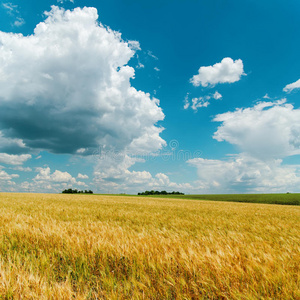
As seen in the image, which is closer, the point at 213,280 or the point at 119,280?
the point at 213,280

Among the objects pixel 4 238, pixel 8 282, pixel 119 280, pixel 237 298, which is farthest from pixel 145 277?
pixel 4 238

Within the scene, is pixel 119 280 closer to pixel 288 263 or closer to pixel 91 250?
pixel 91 250

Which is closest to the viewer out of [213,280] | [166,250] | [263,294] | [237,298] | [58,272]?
[237,298]

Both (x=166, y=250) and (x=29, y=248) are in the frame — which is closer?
(x=166, y=250)

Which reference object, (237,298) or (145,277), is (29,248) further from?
(237,298)

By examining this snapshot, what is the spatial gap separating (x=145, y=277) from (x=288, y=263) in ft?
5.25

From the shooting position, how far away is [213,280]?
5.44 feet

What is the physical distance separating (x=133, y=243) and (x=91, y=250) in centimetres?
56

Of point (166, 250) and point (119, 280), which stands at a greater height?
point (166, 250)

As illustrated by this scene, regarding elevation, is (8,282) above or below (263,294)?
above

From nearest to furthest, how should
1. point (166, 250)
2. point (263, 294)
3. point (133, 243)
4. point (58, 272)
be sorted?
point (263, 294), point (58, 272), point (166, 250), point (133, 243)

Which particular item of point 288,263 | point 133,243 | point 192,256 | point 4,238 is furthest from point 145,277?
point 4,238

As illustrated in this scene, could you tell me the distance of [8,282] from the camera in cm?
145

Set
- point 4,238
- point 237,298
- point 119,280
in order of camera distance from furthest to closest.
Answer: point 4,238 < point 119,280 < point 237,298
